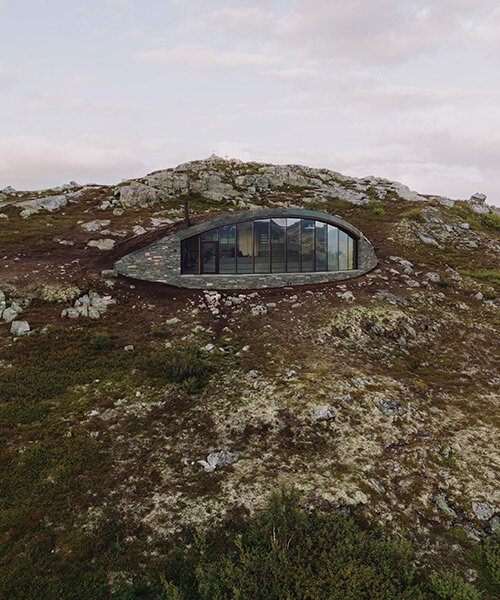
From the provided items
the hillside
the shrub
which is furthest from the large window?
the shrub

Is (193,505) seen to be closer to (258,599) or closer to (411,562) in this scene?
(258,599)

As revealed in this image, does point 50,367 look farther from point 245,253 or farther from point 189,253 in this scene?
point 245,253

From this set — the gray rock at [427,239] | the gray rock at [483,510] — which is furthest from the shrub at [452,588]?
the gray rock at [427,239]

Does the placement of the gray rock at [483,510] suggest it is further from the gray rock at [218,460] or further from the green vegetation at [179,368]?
the green vegetation at [179,368]

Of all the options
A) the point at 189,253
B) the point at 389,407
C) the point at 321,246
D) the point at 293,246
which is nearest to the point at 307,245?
the point at 293,246

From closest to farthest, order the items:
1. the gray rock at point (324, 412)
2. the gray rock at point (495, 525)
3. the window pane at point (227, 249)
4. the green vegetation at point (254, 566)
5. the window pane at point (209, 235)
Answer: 1. the green vegetation at point (254, 566)
2. the gray rock at point (495, 525)
3. the gray rock at point (324, 412)
4. the window pane at point (209, 235)
5. the window pane at point (227, 249)

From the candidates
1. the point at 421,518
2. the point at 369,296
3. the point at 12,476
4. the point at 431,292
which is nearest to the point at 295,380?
the point at 421,518
